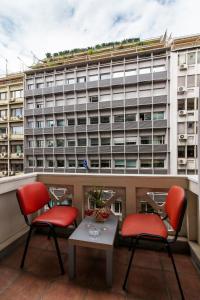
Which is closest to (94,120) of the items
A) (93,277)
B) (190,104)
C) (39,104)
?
(39,104)

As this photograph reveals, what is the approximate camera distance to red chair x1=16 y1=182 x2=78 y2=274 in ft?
3.72

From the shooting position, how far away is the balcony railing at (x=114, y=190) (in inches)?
52.5

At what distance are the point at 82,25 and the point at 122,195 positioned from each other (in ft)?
9.63

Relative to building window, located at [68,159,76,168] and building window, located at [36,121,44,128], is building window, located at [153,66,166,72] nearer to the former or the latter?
building window, located at [68,159,76,168]

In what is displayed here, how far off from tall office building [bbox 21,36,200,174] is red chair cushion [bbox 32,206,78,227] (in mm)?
9057

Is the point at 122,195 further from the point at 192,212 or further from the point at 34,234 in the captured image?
the point at 34,234

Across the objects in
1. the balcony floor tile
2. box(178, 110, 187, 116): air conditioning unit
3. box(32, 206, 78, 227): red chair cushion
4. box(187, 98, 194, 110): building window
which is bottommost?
the balcony floor tile

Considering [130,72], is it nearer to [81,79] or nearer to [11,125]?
[81,79]

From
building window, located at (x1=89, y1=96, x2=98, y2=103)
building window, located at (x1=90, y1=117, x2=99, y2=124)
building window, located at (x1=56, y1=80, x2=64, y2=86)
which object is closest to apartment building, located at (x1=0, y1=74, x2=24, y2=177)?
building window, located at (x1=56, y1=80, x2=64, y2=86)

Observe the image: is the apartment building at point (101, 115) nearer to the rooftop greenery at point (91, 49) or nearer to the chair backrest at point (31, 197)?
the rooftop greenery at point (91, 49)

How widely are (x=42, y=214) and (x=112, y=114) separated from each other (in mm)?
10183

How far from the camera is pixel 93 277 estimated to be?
1.06 m

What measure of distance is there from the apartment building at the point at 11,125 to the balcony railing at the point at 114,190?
11.6 metres

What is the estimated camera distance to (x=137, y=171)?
1023 centimetres
